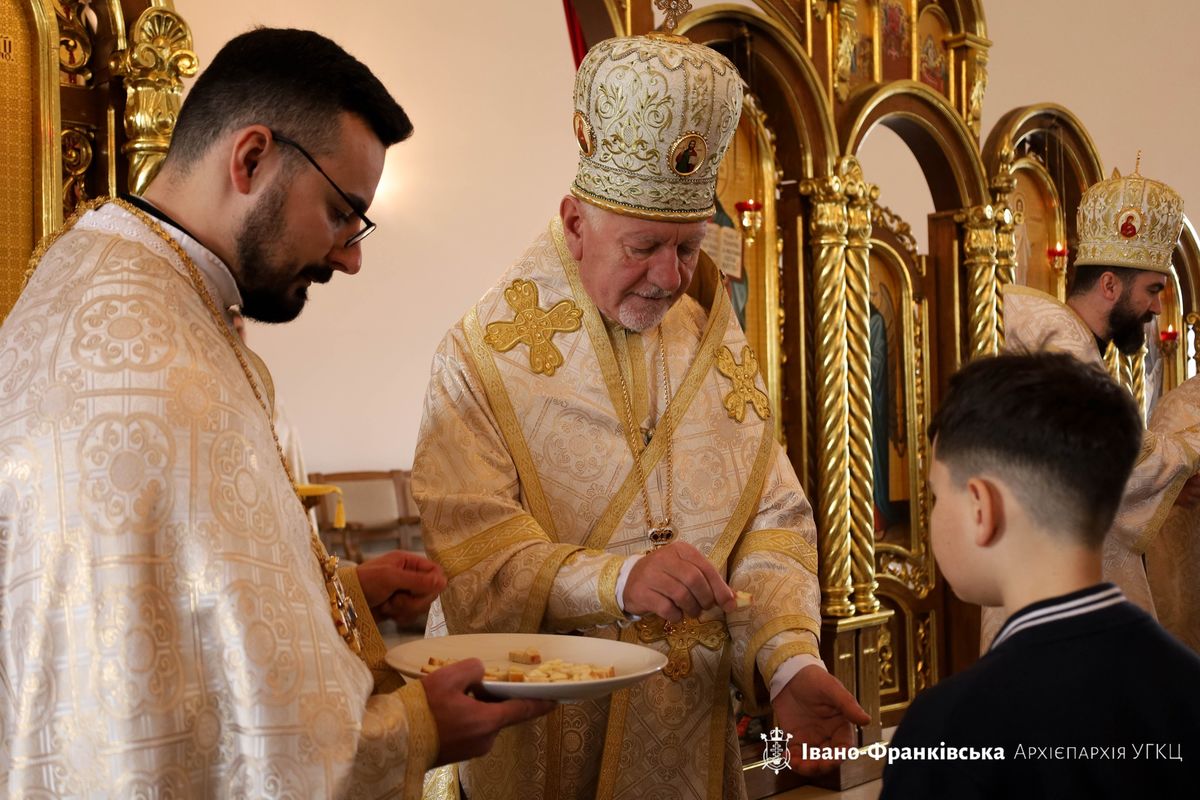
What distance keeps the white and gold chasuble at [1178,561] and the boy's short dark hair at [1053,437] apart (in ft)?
13.7

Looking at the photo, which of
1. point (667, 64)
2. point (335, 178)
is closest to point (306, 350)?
point (667, 64)

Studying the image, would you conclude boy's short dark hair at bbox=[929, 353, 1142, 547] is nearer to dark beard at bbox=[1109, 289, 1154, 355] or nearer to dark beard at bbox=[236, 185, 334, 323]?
dark beard at bbox=[236, 185, 334, 323]

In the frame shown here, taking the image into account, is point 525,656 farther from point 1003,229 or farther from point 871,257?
point 1003,229

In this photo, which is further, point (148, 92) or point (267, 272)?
point (148, 92)

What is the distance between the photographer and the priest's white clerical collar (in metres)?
1.89

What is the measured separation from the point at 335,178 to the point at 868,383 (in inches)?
Answer: 171

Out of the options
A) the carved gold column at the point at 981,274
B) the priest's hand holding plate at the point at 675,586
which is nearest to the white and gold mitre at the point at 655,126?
the priest's hand holding plate at the point at 675,586

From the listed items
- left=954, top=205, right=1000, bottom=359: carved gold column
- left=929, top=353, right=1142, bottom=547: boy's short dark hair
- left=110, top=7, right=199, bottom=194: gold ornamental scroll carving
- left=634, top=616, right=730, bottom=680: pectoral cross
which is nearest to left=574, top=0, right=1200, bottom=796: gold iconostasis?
left=954, top=205, right=1000, bottom=359: carved gold column

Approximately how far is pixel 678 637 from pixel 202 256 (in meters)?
1.30

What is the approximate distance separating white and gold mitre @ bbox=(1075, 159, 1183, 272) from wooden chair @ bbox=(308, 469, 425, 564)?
563 centimetres

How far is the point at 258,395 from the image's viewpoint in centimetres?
200

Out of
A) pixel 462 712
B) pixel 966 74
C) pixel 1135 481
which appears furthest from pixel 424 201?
pixel 462 712

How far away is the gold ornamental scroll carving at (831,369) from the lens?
5766mm

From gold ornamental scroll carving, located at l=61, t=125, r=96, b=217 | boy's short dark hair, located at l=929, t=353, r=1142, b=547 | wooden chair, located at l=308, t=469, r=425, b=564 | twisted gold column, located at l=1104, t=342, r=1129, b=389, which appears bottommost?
Result: wooden chair, located at l=308, t=469, r=425, b=564
